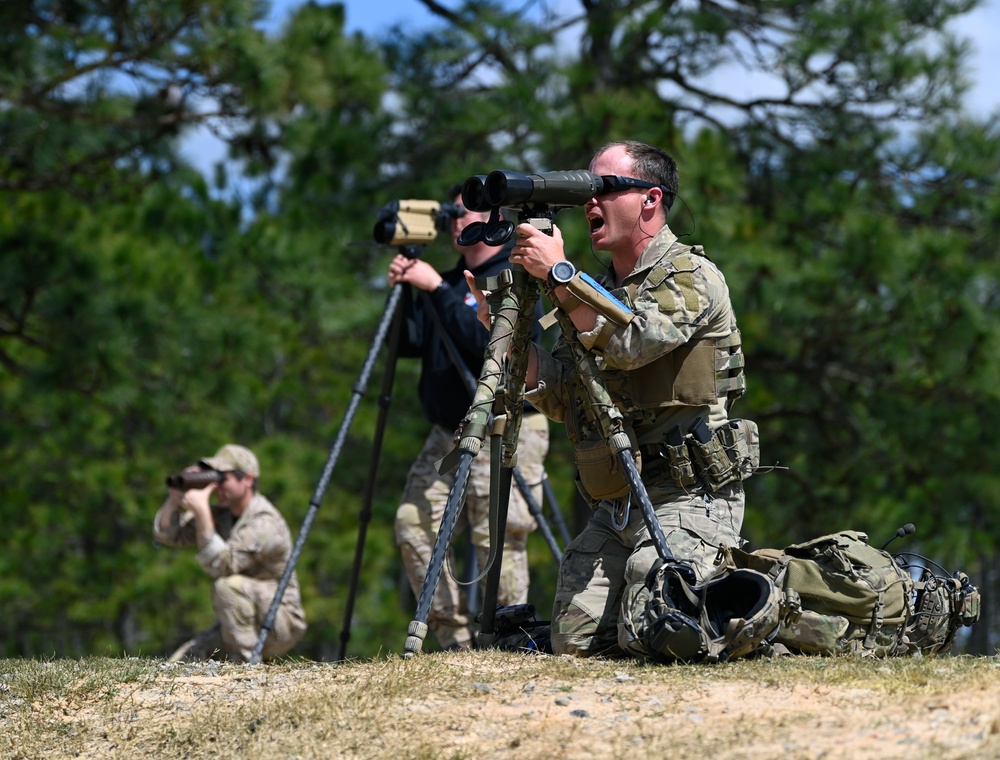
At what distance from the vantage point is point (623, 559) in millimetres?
4590

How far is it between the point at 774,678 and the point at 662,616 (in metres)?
0.38

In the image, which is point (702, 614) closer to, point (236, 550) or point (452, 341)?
point (452, 341)

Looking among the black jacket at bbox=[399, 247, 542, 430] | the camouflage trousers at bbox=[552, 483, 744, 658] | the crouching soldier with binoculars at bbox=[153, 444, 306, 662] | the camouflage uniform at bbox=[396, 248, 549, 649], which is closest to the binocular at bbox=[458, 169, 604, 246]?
the camouflage trousers at bbox=[552, 483, 744, 658]

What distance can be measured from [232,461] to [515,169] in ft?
14.3

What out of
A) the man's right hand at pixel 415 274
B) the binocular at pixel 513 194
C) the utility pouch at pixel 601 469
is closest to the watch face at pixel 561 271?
the binocular at pixel 513 194

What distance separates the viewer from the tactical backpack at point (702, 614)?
392 centimetres

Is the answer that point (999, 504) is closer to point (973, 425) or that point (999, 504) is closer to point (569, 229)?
point (973, 425)

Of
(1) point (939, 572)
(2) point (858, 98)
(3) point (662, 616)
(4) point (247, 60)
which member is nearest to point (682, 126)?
(2) point (858, 98)

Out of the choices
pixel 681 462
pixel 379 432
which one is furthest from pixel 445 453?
pixel 681 462

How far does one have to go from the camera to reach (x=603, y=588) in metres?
4.48

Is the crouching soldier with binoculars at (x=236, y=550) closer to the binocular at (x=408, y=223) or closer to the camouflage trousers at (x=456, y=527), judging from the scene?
the camouflage trousers at (x=456, y=527)

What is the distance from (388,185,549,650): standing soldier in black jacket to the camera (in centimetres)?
590

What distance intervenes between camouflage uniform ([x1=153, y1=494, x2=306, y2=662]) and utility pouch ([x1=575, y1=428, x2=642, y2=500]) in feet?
8.76

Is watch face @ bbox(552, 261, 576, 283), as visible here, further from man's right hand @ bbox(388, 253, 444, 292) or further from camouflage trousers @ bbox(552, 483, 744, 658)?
man's right hand @ bbox(388, 253, 444, 292)
